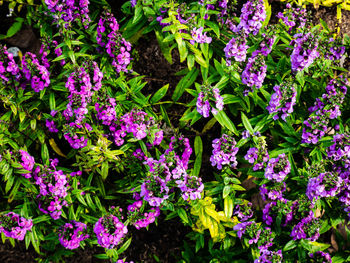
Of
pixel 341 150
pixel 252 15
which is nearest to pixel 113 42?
pixel 252 15

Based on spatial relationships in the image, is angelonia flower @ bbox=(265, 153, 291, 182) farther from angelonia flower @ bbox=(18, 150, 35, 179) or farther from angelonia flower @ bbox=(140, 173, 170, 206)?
angelonia flower @ bbox=(18, 150, 35, 179)

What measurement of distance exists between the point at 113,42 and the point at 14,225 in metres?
2.07

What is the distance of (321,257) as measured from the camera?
2930 millimetres

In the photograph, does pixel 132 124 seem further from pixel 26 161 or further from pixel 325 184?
pixel 325 184

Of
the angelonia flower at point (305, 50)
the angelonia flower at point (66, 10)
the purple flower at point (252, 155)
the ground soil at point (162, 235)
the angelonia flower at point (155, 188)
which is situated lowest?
the ground soil at point (162, 235)

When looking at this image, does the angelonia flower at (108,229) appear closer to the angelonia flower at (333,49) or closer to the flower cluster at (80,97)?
the flower cluster at (80,97)

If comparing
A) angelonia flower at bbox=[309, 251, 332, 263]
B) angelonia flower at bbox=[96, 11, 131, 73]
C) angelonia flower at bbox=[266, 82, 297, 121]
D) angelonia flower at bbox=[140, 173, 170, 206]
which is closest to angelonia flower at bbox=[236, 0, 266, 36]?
angelonia flower at bbox=[266, 82, 297, 121]

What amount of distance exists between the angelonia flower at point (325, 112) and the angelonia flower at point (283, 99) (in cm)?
26

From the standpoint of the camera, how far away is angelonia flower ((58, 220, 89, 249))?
123 inches

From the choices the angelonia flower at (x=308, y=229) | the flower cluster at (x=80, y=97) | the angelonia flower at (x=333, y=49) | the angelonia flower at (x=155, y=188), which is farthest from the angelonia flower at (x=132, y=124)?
the angelonia flower at (x=333, y=49)

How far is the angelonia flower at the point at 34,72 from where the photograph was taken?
3.15m

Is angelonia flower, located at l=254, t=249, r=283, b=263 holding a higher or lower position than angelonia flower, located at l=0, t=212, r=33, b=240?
higher

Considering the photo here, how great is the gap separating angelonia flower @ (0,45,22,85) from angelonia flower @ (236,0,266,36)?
90.8 inches

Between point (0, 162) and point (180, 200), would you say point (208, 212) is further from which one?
point (0, 162)
